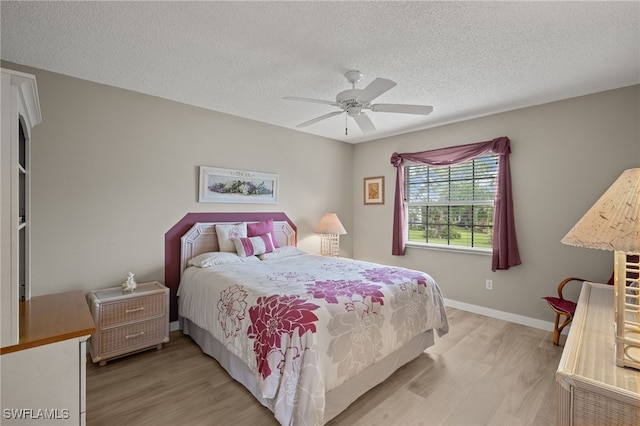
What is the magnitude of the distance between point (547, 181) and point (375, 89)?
2.49 meters

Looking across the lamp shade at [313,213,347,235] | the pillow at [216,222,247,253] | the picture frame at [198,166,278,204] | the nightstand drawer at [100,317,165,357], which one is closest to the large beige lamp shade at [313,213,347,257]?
the lamp shade at [313,213,347,235]

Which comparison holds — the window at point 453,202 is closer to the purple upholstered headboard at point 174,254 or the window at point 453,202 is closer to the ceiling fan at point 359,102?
the ceiling fan at point 359,102

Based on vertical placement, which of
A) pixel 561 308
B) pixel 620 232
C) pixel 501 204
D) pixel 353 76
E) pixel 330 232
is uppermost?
pixel 353 76

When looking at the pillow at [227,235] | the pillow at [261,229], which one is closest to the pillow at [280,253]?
the pillow at [261,229]

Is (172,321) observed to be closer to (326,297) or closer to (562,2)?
(326,297)

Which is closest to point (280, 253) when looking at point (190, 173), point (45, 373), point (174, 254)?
point (174, 254)

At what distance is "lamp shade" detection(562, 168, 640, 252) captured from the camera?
0.92 meters

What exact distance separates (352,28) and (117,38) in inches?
64.7

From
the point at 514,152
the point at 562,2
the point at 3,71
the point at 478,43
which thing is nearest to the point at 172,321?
the point at 3,71

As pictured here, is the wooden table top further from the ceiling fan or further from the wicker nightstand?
the ceiling fan

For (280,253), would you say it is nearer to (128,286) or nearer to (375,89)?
(128,286)

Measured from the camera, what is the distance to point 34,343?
136 cm

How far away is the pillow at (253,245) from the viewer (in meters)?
3.40

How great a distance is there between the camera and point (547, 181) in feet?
10.7
